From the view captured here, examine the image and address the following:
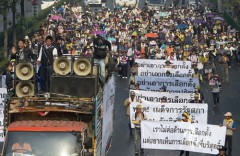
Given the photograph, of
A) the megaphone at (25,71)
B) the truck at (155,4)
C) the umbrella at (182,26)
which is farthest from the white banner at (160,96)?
the truck at (155,4)

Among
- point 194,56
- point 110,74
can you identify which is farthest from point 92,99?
point 194,56

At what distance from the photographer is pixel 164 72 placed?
32562 mm

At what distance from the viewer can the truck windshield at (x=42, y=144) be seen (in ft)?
51.6

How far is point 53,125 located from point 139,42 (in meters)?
30.7

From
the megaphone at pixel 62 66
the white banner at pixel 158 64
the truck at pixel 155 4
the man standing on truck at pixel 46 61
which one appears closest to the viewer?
the megaphone at pixel 62 66

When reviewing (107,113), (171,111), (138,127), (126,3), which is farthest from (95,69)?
(126,3)

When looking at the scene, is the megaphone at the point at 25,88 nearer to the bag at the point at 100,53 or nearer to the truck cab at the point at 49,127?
the truck cab at the point at 49,127

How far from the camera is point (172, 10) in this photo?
232ft

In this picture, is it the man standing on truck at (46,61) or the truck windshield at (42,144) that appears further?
the man standing on truck at (46,61)

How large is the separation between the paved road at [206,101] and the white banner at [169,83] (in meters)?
1.18

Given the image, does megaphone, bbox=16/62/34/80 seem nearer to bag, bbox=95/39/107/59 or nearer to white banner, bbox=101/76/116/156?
white banner, bbox=101/76/116/156

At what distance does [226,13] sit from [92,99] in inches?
1940

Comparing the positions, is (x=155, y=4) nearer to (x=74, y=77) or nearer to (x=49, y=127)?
Answer: (x=74, y=77)

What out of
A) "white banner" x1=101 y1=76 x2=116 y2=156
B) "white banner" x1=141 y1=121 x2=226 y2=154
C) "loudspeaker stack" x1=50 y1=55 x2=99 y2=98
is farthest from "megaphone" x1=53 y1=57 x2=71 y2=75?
"white banner" x1=141 y1=121 x2=226 y2=154
